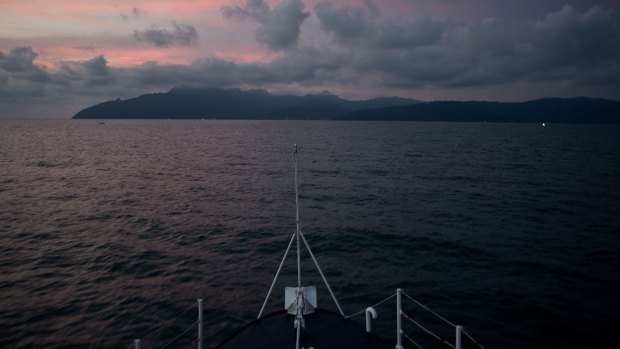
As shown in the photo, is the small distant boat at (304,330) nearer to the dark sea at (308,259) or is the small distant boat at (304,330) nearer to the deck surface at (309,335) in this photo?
the deck surface at (309,335)

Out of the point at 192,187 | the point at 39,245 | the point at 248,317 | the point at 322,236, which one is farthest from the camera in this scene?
the point at 192,187

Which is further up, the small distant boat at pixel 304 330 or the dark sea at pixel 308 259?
the small distant boat at pixel 304 330

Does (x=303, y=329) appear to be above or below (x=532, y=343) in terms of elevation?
Result: above

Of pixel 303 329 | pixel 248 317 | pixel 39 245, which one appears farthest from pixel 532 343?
pixel 39 245

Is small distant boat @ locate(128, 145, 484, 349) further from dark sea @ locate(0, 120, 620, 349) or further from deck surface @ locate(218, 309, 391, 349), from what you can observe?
dark sea @ locate(0, 120, 620, 349)

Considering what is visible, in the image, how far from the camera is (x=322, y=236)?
2811 cm

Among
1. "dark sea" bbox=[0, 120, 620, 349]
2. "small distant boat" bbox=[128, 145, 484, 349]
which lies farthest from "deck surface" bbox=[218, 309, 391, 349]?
"dark sea" bbox=[0, 120, 620, 349]

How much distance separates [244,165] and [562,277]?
57130mm

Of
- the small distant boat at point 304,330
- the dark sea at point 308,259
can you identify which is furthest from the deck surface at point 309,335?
the dark sea at point 308,259

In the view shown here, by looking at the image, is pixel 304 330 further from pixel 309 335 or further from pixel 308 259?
pixel 308 259

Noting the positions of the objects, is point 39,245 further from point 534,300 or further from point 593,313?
point 593,313

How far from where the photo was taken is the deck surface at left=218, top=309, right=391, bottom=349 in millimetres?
10289

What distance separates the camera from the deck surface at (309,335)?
33.8 feet

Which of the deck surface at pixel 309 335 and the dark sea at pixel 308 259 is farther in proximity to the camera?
the dark sea at pixel 308 259
